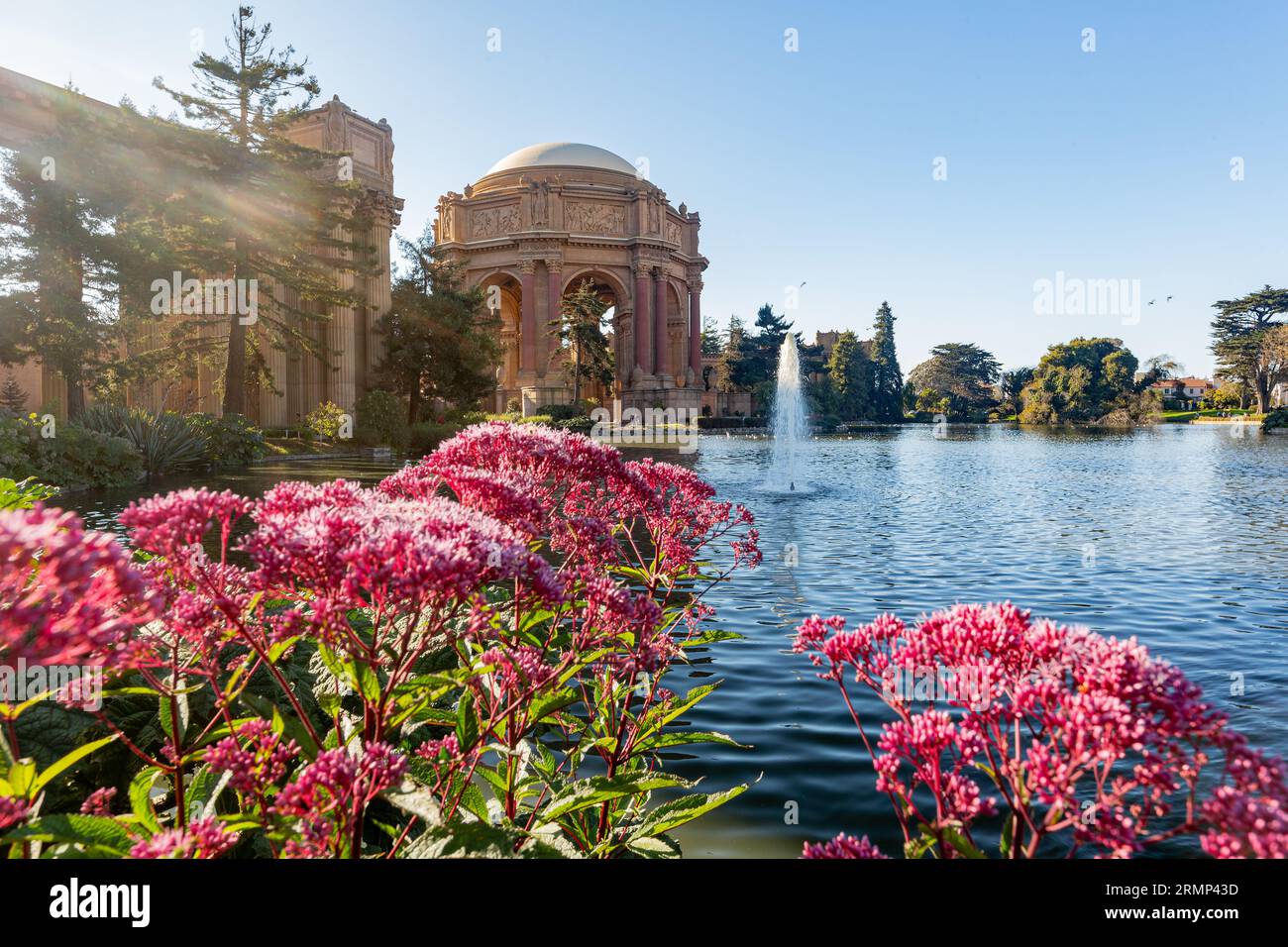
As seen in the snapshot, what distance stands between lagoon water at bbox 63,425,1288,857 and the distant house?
10739 centimetres

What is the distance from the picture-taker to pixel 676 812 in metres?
2.69

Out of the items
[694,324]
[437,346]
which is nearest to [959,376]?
[694,324]

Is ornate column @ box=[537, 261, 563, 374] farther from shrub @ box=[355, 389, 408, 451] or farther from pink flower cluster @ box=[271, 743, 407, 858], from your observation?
pink flower cluster @ box=[271, 743, 407, 858]

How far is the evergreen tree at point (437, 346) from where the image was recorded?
3762 cm

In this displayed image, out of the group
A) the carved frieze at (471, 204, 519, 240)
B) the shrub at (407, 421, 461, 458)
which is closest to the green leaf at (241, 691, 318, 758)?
the shrub at (407, 421, 461, 458)

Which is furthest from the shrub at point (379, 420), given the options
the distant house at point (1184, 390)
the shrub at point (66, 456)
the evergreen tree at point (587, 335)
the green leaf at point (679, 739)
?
the distant house at point (1184, 390)

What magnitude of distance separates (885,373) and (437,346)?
8148 centimetres

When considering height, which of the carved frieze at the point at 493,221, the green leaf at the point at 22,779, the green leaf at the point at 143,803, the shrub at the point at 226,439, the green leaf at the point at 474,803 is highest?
the carved frieze at the point at 493,221

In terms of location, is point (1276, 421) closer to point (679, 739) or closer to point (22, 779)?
point (679, 739)

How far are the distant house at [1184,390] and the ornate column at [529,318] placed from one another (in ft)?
301

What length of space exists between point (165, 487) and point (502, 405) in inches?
2169

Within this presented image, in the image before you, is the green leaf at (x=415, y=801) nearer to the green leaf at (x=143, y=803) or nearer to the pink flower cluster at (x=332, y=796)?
the pink flower cluster at (x=332, y=796)
